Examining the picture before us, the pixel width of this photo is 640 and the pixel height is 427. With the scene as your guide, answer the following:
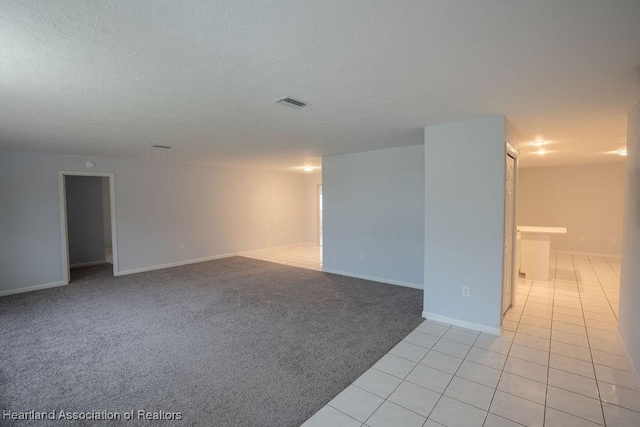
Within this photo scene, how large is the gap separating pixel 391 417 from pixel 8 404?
272 centimetres

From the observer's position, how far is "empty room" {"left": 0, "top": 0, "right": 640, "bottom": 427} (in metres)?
1.61

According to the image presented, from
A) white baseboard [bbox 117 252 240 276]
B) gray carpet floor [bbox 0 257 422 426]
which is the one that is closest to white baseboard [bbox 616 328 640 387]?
gray carpet floor [bbox 0 257 422 426]

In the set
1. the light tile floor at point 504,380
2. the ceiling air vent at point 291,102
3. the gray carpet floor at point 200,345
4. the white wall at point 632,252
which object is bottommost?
the gray carpet floor at point 200,345

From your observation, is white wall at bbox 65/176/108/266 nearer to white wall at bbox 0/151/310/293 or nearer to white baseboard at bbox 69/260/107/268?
white baseboard at bbox 69/260/107/268

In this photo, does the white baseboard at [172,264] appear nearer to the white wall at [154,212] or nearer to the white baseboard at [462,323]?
the white wall at [154,212]

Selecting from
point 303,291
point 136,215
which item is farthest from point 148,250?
point 303,291

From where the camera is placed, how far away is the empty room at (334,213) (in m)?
1.61

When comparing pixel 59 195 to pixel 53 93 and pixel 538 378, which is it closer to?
pixel 53 93

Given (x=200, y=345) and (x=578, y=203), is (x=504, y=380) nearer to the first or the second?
(x=200, y=345)

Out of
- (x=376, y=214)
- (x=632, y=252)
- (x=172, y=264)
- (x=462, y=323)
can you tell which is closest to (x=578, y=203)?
(x=376, y=214)

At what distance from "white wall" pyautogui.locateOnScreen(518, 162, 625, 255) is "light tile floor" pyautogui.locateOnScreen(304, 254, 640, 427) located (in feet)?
15.8

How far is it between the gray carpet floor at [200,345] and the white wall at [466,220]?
672 mm

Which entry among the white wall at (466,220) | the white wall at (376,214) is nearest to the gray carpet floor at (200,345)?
the white wall at (376,214)

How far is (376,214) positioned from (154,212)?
467 centimetres
